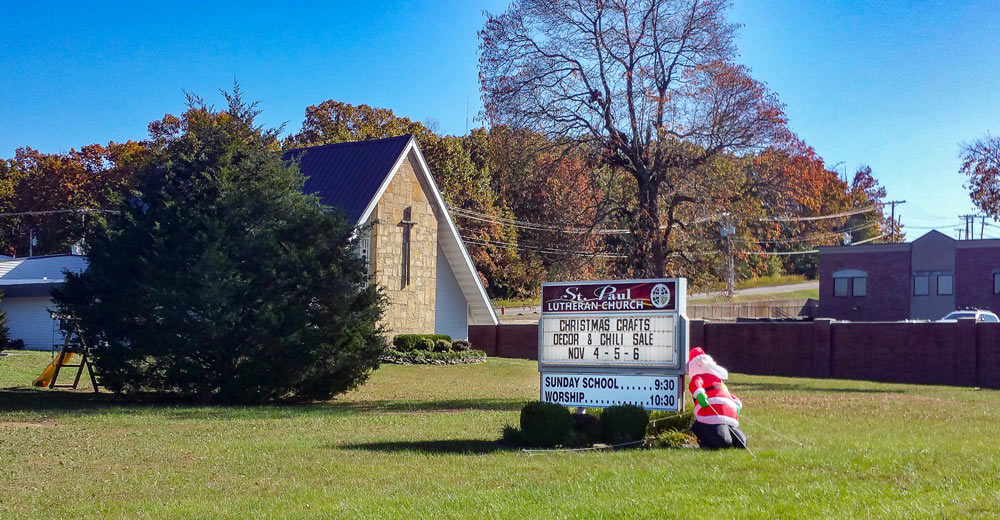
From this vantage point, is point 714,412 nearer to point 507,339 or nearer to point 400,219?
point 400,219

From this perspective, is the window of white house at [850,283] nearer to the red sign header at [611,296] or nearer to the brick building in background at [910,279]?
the brick building in background at [910,279]

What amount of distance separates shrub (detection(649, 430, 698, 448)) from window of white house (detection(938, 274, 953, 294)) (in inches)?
2089

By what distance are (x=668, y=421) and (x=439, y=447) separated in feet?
11.1

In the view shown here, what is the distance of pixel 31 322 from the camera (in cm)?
4391

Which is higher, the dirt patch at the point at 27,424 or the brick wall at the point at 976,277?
the brick wall at the point at 976,277

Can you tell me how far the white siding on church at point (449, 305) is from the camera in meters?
40.8

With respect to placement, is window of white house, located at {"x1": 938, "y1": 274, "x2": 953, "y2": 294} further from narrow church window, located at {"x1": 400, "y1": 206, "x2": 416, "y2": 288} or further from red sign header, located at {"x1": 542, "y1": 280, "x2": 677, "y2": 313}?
red sign header, located at {"x1": 542, "y1": 280, "x2": 677, "y2": 313}

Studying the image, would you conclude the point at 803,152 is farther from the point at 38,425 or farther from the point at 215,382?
the point at 38,425

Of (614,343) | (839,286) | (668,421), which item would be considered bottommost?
(668,421)

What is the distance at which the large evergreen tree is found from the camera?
2012cm

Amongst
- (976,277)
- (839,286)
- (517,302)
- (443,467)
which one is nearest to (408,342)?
(443,467)

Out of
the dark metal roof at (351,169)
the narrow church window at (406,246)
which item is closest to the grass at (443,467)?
the dark metal roof at (351,169)

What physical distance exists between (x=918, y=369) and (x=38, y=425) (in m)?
27.6

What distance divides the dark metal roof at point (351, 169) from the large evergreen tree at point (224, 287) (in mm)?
12776
